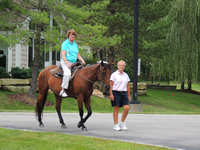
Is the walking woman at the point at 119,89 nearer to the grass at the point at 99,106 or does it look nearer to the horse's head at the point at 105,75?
the horse's head at the point at 105,75

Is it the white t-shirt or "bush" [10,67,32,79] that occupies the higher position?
the white t-shirt

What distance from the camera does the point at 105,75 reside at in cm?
955

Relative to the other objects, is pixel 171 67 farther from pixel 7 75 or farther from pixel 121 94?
pixel 121 94

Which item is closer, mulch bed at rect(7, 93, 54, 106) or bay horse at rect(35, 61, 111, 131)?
bay horse at rect(35, 61, 111, 131)

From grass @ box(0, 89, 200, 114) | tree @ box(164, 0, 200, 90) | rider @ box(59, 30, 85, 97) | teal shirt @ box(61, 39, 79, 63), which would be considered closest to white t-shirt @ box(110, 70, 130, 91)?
rider @ box(59, 30, 85, 97)

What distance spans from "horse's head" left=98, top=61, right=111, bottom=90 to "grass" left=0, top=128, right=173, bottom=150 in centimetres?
189

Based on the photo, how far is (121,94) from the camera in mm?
10047

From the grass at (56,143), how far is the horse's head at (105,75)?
1892 mm

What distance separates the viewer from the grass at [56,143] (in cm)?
699

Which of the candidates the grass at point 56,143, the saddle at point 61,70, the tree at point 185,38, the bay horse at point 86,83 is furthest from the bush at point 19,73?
the grass at point 56,143

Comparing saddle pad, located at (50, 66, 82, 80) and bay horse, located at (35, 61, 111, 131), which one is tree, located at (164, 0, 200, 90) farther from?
bay horse, located at (35, 61, 111, 131)

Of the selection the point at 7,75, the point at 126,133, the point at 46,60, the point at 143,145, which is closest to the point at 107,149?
the point at 143,145

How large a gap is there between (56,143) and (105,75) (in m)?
2.77

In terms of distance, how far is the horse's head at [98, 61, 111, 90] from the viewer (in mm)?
9500
